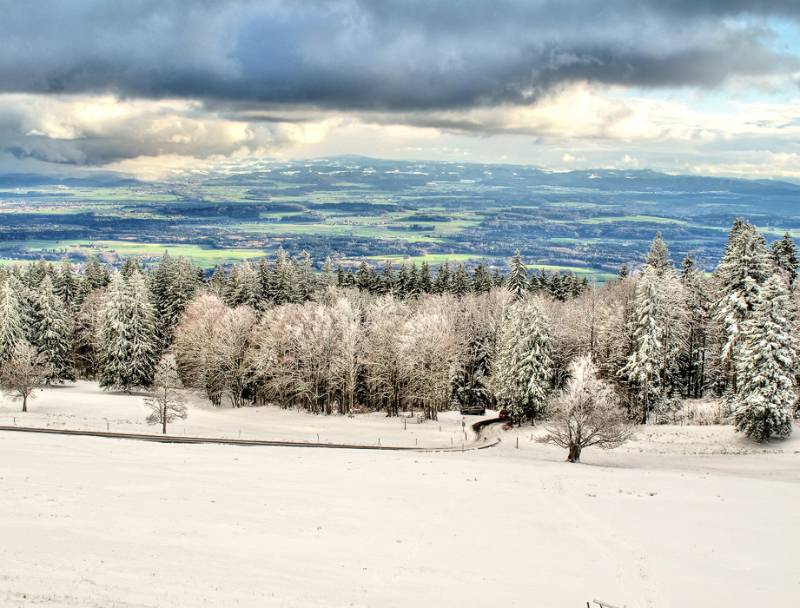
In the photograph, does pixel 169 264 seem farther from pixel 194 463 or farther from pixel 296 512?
pixel 296 512

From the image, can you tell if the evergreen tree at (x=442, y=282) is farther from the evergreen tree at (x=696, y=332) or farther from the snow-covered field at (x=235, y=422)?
the evergreen tree at (x=696, y=332)

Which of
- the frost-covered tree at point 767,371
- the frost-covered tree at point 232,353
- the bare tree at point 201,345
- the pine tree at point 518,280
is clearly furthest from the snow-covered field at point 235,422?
the frost-covered tree at point 767,371

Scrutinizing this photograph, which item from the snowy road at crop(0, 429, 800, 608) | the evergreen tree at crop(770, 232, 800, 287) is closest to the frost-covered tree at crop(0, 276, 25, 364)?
the snowy road at crop(0, 429, 800, 608)

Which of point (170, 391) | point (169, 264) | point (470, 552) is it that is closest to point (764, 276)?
point (470, 552)

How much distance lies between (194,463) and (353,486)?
1035 centimetres

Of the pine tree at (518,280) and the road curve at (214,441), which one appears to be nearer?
the road curve at (214,441)

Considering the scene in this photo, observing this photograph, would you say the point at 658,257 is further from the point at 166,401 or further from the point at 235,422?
the point at 166,401

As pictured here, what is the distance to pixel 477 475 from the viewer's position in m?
45.8

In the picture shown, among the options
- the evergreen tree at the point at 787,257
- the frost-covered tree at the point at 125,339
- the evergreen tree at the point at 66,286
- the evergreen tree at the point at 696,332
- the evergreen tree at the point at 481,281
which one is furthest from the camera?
the evergreen tree at the point at 481,281

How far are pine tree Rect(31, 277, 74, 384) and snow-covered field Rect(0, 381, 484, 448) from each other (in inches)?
246

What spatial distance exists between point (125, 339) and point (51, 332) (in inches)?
405

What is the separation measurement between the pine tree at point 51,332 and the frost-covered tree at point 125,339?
5.59 meters

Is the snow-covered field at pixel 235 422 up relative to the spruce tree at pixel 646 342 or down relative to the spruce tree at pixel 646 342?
down

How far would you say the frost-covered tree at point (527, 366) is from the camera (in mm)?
71000
